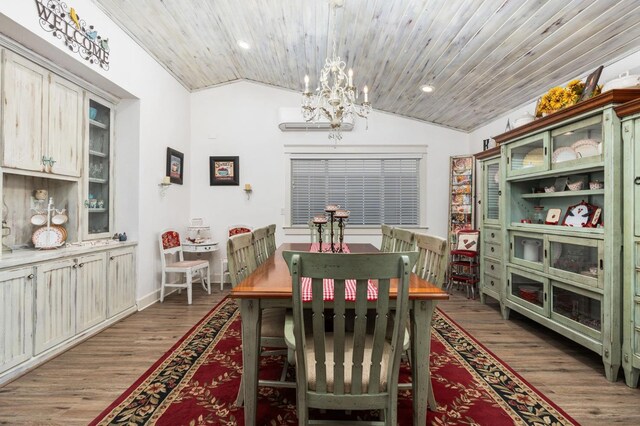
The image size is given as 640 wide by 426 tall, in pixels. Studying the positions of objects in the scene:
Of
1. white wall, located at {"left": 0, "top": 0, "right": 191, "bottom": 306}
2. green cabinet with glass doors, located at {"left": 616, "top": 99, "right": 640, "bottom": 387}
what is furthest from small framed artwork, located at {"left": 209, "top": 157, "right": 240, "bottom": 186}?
green cabinet with glass doors, located at {"left": 616, "top": 99, "right": 640, "bottom": 387}

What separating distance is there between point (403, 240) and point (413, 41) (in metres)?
2.02

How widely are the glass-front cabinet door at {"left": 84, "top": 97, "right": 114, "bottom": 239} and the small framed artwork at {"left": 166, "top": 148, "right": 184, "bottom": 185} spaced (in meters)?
0.78

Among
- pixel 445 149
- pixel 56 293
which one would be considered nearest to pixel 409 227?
pixel 445 149

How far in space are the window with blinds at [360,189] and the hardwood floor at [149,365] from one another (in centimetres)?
214

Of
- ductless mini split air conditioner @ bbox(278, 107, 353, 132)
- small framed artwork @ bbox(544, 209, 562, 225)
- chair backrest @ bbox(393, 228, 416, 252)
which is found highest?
ductless mini split air conditioner @ bbox(278, 107, 353, 132)

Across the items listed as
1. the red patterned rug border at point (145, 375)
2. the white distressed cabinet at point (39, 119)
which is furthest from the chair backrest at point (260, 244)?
the white distressed cabinet at point (39, 119)

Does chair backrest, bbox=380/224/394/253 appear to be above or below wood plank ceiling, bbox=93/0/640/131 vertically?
below

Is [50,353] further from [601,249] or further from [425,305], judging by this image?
[601,249]

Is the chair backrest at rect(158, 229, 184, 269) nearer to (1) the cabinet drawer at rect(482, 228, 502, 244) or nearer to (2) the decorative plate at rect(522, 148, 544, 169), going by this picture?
(1) the cabinet drawer at rect(482, 228, 502, 244)

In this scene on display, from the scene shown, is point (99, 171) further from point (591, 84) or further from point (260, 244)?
point (591, 84)

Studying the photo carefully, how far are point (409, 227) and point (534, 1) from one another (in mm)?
3407

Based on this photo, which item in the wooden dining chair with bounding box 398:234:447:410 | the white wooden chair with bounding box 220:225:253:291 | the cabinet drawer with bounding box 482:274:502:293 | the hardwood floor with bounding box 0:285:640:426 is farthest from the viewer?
the white wooden chair with bounding box 220:225:253:291

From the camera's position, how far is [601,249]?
7.07ft

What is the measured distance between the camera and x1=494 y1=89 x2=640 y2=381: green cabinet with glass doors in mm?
2059
